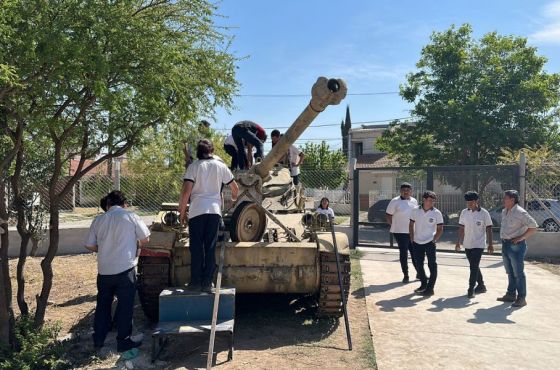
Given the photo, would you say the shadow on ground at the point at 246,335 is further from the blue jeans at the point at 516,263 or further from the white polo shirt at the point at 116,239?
the blue jeans at the point at 516,263

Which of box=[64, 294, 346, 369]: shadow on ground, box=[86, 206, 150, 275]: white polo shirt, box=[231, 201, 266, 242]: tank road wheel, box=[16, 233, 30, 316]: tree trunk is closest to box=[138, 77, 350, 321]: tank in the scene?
box=[231, 201, 266, 242]: tank road wheel

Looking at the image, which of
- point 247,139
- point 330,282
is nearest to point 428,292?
point 330,282

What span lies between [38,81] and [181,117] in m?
1.66

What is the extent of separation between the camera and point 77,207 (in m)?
12.7

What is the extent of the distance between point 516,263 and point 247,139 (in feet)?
14.0

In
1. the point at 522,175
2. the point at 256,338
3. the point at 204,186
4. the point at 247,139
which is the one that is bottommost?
the point at 256,338

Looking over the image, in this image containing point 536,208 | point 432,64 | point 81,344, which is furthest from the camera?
point 432,64

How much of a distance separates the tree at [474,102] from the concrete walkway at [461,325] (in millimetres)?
10252

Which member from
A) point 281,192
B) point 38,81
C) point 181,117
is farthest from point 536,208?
point 38,81

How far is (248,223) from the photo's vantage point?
251 inches

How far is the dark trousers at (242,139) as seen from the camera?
7.73 metres

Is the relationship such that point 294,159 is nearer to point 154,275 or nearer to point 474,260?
point 474,260

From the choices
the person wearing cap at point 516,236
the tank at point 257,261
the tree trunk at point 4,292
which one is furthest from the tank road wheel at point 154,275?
the person wearing cap at point 516,236

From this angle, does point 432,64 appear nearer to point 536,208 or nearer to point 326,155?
point 536,208
